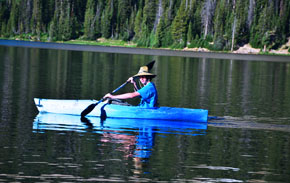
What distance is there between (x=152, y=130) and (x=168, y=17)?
11593cm

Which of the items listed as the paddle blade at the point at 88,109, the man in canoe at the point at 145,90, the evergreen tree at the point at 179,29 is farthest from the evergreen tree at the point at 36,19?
the man in canoe at the point at 145,90

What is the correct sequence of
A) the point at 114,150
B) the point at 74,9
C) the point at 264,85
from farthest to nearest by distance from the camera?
the point at 74,9, the point at 264,85, the point at 114,150

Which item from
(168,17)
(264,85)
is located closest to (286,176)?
(264,85)

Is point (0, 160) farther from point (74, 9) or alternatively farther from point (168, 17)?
point (74, 9)

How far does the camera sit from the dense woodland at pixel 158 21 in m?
123

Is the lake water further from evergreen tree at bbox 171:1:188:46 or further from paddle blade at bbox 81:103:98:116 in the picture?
evergreen tree at bbox 171:1:188:46

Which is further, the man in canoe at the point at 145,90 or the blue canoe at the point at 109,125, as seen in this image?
the man in canoe at the point at 145,90

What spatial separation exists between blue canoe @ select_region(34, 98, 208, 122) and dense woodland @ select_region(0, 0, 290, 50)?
101 meters

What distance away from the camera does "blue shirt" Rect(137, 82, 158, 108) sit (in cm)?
2014

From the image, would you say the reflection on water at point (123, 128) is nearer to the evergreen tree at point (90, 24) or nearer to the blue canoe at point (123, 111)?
the blue canoe at point (123, 111)

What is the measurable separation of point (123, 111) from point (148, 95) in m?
1.30

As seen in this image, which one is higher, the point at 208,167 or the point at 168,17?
the point at 168,17

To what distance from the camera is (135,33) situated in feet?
454

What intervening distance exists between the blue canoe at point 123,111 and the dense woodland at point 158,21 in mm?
100700
